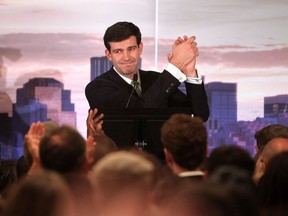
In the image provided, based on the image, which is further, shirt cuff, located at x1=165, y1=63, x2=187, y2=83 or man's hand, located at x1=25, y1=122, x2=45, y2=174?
shirt cuff, located at x1=165, y1=63, x2=187, y2=83

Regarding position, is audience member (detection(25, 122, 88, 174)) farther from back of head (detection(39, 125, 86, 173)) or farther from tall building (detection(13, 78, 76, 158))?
tall building (detection(13, 78, 76, 158))

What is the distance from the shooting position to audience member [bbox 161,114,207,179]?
3.17 m

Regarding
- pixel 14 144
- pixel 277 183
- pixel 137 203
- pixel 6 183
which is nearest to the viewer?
pixel 137 203

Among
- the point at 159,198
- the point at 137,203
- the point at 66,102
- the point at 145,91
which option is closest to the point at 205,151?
the point at 159,198

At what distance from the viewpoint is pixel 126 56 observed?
189 inches

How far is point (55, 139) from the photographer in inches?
114

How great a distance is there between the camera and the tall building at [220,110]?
6.76 metres

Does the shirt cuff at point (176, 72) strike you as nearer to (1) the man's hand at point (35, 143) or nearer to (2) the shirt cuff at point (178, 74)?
(2) the shirt cuff at point (178, 74)

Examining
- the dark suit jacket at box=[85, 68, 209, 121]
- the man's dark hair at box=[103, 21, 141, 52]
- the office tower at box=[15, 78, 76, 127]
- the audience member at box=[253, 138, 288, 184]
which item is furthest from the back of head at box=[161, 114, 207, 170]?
the office tower at box=[15, 78, 76, 127]

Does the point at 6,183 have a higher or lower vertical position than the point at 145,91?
lower

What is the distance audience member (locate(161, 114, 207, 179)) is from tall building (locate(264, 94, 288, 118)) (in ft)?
12.2

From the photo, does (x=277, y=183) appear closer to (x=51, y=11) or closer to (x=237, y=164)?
(x=237, y=164)

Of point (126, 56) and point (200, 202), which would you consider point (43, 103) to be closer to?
point (126, 56)

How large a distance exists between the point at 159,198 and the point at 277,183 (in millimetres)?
508
